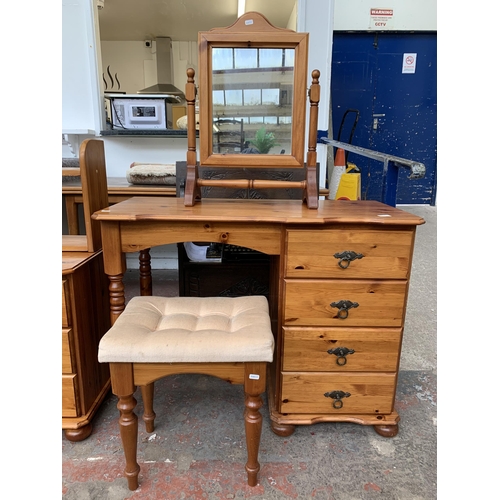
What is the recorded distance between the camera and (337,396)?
132 cm

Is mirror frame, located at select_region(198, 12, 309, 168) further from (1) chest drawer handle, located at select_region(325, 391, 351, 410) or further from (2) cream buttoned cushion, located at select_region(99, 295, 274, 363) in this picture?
(1) chest drawer handle, located at select_region(325, 391, 351, 410)

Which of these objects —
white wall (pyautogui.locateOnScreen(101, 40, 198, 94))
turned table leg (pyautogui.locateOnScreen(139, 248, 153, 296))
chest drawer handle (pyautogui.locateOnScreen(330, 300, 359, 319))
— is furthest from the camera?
white wall (pyautogui.locateOnScreen(101, 40, 198, 94))

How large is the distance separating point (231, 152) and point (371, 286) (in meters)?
0.70

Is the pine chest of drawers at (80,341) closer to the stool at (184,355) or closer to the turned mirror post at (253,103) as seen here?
the stool at (184,355)

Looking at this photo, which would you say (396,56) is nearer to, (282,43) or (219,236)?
(282,43)

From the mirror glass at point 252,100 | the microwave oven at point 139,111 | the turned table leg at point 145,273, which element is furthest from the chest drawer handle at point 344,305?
the microwave oven at point 139,111

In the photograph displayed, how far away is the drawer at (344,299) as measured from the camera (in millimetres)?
1222

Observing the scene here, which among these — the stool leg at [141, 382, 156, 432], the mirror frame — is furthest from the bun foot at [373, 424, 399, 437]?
the mirror frame

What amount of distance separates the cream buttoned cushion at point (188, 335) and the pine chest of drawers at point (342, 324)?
6.4 inches

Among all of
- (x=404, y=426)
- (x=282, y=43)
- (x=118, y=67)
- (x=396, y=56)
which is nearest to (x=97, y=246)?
(x=282, y=43)

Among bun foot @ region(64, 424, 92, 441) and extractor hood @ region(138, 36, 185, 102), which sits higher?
extractor hood @ region(138, 36, 185, 102)

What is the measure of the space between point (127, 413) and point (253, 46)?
1.27m

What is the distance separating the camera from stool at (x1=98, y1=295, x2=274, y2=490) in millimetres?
1001

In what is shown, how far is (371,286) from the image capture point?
4.01 ft
